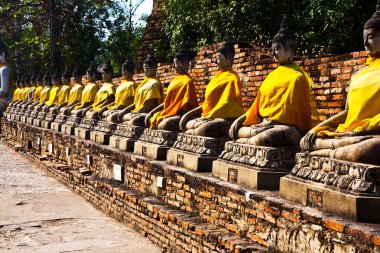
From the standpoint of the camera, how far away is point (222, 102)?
6.47 m

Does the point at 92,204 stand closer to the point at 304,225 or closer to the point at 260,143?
the point at 260,143

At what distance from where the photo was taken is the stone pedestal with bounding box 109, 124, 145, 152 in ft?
28.2

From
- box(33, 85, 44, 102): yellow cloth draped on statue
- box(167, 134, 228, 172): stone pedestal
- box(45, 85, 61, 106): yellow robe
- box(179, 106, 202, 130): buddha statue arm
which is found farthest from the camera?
box(33, 85, 44, 102): yellow cloth draped on statue

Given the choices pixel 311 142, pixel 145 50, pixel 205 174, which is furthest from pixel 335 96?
pixel 145 50

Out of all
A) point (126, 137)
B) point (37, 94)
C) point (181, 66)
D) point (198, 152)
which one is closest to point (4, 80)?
point (37, 94)

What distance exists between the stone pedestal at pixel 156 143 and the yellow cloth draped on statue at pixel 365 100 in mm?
3366

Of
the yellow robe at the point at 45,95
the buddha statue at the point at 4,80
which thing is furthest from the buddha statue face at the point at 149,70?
the buddha statue at the point at 4,80

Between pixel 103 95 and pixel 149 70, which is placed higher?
pixel 149 70

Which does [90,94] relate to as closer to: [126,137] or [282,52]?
[126,137]

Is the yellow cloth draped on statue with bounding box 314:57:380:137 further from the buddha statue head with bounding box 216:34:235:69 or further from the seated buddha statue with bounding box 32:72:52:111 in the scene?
the seated buddha statue with bounding box 32:72:52:111

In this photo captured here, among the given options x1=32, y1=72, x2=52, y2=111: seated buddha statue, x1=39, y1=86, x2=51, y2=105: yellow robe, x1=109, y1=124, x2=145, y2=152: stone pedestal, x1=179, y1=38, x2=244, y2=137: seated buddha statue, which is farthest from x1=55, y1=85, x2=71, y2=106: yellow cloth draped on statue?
x1=179, y1=38, x2=244, y2=137: seated buddha statue

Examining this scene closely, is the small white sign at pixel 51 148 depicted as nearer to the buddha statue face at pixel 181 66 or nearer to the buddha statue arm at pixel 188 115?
the buddha statue face at pixel 181 66

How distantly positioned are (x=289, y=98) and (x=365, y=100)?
1047 mm

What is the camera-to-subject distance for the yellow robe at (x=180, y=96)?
24.8ft
